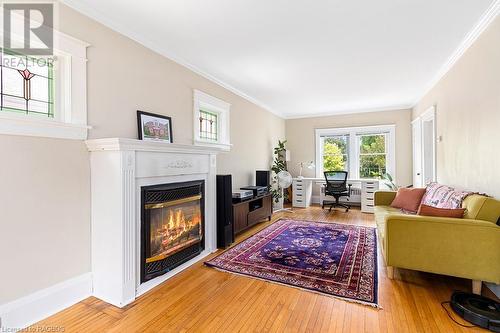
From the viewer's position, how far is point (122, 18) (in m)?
2.31

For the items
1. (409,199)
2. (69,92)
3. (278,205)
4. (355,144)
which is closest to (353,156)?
(355,144)

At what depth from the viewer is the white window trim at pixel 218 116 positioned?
354 centimetres

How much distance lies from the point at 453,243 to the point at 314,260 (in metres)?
Result: 1.34

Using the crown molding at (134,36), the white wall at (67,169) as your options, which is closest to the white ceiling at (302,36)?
the crown molding at (134,36)

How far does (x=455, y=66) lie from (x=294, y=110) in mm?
3551

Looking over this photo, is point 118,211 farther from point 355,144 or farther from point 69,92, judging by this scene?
point 355,144

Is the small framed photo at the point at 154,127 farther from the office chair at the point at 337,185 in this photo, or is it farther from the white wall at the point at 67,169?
the office chair at the point at 337,185

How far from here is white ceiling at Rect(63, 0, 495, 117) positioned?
7.04 ft

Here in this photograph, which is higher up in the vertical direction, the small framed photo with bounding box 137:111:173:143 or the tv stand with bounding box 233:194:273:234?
the small framed photo with bounding box 137:111:173:143

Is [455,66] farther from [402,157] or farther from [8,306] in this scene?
[8,306]

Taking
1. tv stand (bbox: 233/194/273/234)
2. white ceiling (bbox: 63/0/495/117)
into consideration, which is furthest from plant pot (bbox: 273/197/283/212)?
white ceiling (bbox: 63/0/495/117)

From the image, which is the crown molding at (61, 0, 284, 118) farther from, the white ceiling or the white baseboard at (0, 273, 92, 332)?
the white baseboard at (0, 273, 92, 332)

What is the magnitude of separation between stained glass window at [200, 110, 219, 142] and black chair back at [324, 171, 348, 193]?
3.08m

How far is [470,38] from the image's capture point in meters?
2.67
